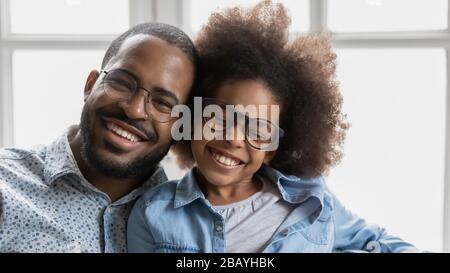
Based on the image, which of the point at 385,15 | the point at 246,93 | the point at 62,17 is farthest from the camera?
the point at 62,17

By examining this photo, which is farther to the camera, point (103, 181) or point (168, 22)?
point (168, 22)

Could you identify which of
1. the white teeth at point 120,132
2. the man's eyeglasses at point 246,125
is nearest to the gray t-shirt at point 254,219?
the man's eyeglasses at point 246,125

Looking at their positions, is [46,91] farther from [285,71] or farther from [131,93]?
[285,71]

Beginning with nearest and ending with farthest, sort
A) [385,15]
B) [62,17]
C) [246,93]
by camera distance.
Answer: [246,93] < [385,15] < [62,17]

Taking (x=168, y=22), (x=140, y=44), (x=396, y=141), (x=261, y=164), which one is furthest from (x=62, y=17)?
(x=396, y=141)

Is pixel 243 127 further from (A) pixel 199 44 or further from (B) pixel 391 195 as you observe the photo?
(B) pixel 391 195

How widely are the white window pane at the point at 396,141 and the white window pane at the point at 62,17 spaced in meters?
0.60

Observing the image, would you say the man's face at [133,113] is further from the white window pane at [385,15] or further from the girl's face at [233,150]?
the white window pane at [385,15]

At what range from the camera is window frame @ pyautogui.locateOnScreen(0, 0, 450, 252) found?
45.4 inches

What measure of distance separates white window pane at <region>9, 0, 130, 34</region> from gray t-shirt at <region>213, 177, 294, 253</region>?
569mm

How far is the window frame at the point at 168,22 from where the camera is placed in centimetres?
115

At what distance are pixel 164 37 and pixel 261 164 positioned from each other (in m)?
0.32

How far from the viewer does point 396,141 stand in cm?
126

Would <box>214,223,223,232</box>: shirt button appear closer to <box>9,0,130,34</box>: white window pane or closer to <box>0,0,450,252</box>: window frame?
<box>0,0,450,252</box>: window frame
